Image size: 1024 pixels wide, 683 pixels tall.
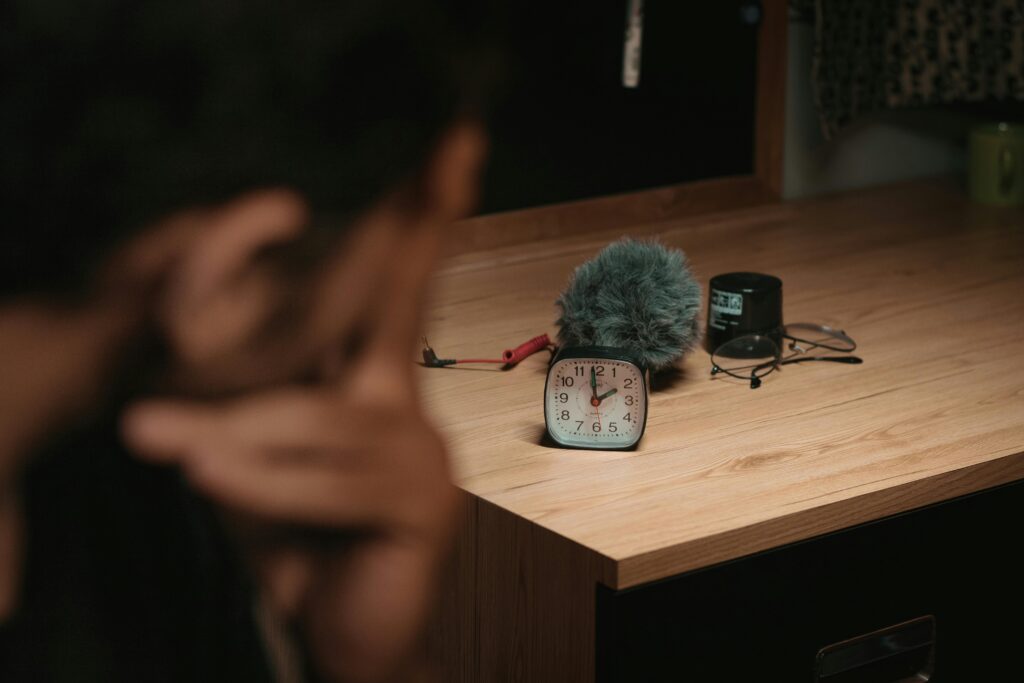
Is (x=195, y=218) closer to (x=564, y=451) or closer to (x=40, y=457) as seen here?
(x=40, y=457)

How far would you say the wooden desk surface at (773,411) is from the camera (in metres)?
1.02

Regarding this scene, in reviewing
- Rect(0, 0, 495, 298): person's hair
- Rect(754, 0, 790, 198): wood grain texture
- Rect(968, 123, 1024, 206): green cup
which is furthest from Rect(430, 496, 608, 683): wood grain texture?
Rect(968, 123, 1024, 206): green cup

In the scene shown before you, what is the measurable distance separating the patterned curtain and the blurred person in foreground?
1654mm

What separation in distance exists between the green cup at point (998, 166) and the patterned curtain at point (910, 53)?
8 cm

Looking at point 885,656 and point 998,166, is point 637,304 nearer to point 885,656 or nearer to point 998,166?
point 885,656

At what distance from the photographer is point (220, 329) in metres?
0.54

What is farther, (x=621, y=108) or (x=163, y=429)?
(x=621, y=108)

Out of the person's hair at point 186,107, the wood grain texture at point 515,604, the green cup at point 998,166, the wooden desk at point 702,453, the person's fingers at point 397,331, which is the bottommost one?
the wood grain texture at point 515,604

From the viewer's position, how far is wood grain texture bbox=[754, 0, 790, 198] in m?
2.07

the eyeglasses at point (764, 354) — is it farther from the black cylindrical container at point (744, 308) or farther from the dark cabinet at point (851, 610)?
the dark cabinet at point (851, 610)

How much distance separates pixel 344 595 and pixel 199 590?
0.06 m

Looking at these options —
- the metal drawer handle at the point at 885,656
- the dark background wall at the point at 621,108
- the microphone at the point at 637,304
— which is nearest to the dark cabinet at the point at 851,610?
the metal drawer handle at the point at 885,656

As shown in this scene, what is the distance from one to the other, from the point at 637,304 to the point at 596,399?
142 millimetres

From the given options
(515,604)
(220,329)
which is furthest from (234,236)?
(515,604)
